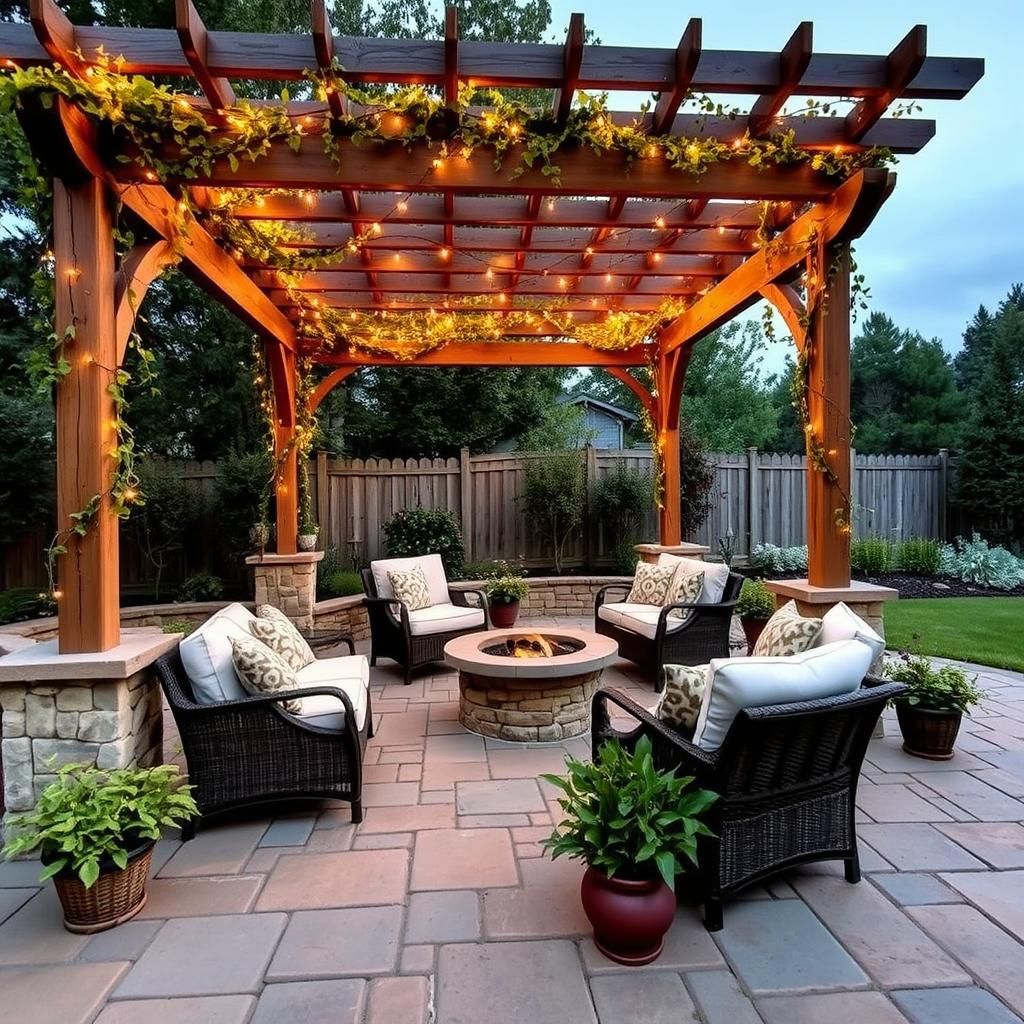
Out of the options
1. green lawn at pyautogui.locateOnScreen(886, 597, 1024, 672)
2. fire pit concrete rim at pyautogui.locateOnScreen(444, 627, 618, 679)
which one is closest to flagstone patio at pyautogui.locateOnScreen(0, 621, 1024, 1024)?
fire pit concrete rim at pyautogui.locateOnScreen(444, 627, 618, 679)

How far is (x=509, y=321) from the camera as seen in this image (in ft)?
19.3

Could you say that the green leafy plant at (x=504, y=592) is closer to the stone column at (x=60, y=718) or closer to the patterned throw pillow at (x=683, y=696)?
the patterned throw pillow at (x=683, y=696)

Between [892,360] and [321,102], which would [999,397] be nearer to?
[321,102]

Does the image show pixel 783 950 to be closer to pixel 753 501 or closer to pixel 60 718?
pixel 60 718

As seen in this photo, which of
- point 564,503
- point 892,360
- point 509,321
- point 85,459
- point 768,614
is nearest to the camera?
point 85,459

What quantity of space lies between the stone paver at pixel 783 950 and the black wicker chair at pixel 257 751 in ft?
5.11

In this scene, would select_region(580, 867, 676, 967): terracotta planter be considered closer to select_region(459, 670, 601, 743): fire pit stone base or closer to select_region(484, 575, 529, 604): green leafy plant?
select_region(459, 670, 601, 743): fire pit stone base

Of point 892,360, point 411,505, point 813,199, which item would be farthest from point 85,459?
point 892,360

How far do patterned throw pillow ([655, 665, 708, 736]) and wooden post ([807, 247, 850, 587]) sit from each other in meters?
1.60

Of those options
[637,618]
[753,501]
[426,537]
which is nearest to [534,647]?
[637,618]

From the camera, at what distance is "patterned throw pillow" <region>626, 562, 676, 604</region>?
5223 mm

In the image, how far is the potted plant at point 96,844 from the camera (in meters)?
1.96

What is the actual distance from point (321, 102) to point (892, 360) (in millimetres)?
22947

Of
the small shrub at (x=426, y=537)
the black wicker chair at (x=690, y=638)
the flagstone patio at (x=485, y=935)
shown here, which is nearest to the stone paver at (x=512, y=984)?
the flagstone patio at (x=485, y=935)
